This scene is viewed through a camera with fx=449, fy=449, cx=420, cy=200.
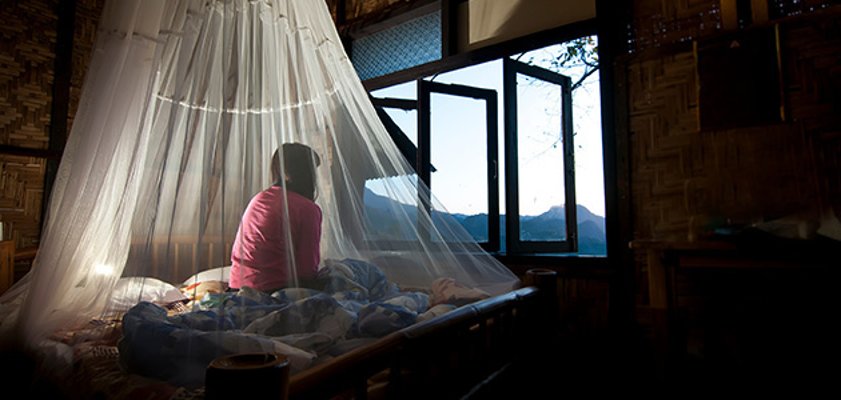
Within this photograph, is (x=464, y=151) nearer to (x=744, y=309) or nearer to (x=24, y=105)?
(x=744, y=309)

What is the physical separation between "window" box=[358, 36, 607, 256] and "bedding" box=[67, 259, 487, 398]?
4.28ft

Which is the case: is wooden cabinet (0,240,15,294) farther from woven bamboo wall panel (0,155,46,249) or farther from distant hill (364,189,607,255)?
distant hill (364,189,607,255)

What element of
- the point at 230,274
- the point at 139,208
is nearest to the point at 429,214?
the point at 230,274

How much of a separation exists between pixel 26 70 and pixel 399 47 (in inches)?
106

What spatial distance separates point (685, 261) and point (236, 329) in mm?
1673

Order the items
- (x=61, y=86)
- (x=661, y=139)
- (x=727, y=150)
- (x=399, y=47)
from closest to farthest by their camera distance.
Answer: (x=727, y=150)
(x=661, y=139)
(x=61, y=86)
(x=399, y=47)

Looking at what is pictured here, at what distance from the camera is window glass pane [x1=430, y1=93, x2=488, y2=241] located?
3150mm

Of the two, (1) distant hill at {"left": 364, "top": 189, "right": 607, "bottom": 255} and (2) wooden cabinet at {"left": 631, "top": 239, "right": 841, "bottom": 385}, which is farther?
(1) distant hill at {"left": 364, "top": 189, "right": 607, "bottom": 255}

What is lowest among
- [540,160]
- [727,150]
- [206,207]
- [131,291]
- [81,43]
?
[131,291]

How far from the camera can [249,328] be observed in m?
1.30

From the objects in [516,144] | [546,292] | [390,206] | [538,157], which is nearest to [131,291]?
[390,206]

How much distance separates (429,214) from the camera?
221 cm

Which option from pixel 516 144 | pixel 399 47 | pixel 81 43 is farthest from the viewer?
pixel 399 47

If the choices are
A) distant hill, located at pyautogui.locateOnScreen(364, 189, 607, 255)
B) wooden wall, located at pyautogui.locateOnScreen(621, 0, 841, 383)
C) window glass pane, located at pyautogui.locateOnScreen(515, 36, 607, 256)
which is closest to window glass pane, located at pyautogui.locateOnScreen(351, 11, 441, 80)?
window glass pane, located at pyautogui.locateOnScreen(515, 36, 607, 256)
